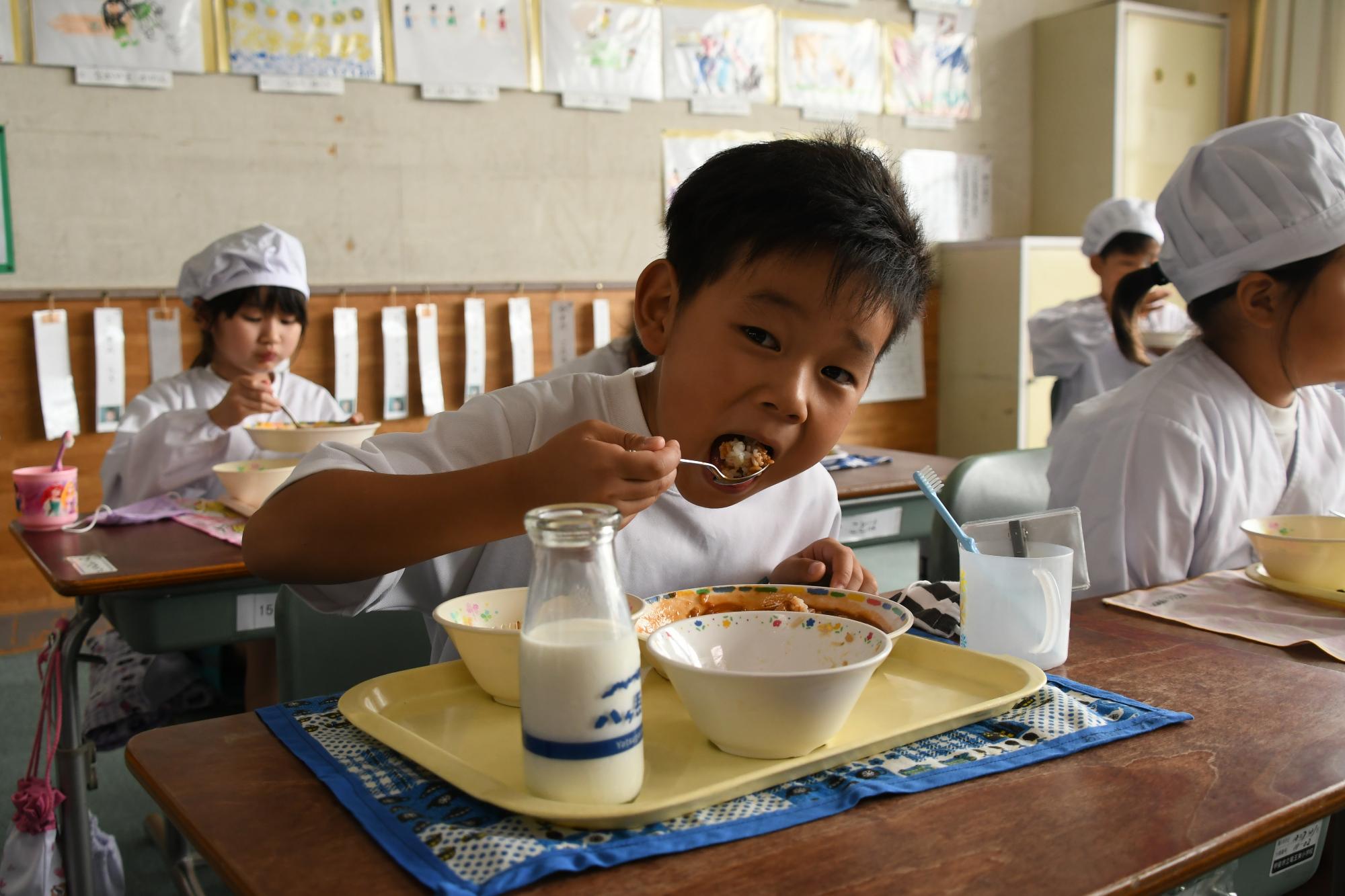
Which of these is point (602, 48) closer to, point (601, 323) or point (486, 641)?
point (601, 323)

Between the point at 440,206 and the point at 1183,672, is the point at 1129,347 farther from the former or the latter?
the point at 440,206

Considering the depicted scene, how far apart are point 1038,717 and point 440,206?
3.14 m

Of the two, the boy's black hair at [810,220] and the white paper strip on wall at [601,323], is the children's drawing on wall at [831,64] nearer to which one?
the white paper strip on wall at [601,323]

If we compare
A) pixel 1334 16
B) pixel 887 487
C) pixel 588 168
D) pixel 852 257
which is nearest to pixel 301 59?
pixel 588 168

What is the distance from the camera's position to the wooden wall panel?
3068 millimetres

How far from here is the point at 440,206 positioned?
3.61 metres

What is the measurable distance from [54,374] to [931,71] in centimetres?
347

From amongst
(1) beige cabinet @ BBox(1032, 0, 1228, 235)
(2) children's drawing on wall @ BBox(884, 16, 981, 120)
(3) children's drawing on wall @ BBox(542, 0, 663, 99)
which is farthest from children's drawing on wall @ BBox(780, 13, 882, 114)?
(1) beige cabinet @ BBox(1032, 0, 1228, 235)

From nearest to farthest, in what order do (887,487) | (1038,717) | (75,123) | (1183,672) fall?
(1038,717) → (1183,672) → (887,487) → (75,123)

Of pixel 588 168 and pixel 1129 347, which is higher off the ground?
pixel 588 168

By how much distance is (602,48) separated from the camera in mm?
3812

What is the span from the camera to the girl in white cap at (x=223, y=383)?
8.34 feet

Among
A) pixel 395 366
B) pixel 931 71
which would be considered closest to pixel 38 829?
pixel 395 366

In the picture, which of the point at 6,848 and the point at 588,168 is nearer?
the point at 6,848
